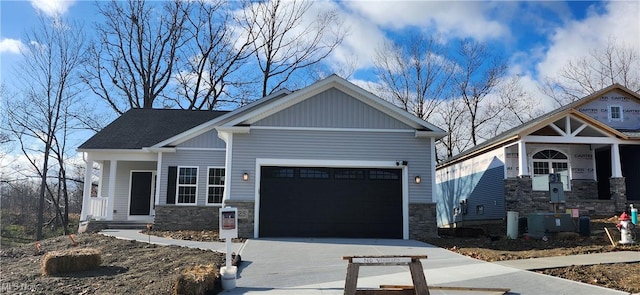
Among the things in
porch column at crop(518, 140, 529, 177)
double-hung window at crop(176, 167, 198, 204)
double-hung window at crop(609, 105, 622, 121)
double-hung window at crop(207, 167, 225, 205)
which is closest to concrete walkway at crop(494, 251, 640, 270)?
porch column at crop(518, 140, 529, 177)

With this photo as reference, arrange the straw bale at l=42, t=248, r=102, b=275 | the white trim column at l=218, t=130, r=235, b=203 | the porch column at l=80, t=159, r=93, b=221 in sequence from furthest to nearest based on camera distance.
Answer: the porch column at l=80, t=159, r=93, b=221 → the white trim column at l=218, t=130, r=235, b=203 → the straw bale at l=42, t=248, r=102, b=275

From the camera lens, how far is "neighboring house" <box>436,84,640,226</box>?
17.3 m

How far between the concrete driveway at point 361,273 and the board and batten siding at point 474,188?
8.82 m

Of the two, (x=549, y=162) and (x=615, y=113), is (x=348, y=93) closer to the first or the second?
(x=549, y=162)

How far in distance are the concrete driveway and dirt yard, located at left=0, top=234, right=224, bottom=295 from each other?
113 cm

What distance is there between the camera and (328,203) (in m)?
14.2

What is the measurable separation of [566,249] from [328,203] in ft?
21.1

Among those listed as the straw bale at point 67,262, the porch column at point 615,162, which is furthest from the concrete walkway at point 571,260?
the porch column at point 615,162

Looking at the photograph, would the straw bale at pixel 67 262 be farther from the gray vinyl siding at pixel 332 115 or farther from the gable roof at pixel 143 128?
the gable roof at pixel 143 128

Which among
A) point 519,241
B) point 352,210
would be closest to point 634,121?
point 519,241

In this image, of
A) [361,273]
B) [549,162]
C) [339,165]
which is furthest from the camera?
[549,162]

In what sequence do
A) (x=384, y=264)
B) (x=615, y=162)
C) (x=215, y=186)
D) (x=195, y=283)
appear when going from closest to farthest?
(x=384, y=264) < (x=195, y=283) < (x=215, y=186) < (x=615, y=162)

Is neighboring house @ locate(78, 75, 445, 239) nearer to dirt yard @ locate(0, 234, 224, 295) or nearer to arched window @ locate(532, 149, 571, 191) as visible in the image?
dirt yard @ locate(0, 234, 224, 295)

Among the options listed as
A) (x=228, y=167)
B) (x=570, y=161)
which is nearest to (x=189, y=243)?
(x=228, y=167)
